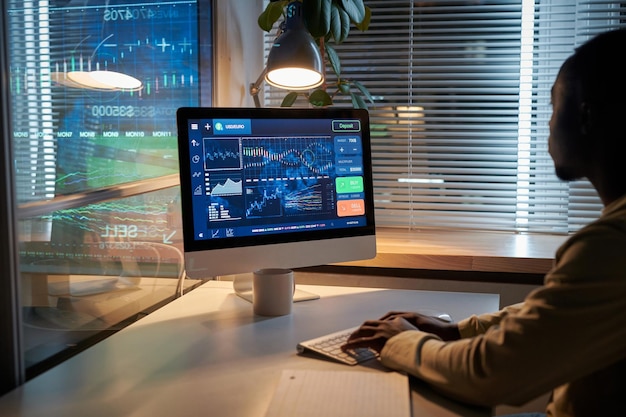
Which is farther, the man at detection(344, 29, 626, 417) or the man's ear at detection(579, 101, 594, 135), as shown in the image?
the man's ear at detection(579, 101, 594, 135)

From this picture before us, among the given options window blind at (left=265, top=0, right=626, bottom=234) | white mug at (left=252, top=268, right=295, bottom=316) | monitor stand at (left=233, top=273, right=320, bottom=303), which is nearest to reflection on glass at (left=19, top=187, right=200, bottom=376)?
monitor stand at (left=233, top=273, right=320, bottom=303)

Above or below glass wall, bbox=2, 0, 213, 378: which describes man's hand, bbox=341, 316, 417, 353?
below

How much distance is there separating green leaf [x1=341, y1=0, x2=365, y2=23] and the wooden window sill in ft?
2.76

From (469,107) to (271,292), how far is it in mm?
1547

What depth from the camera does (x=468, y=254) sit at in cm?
219

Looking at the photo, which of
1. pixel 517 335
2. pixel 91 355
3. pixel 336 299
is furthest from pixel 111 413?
pixel 336 299

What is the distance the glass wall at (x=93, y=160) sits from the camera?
50.6 inches

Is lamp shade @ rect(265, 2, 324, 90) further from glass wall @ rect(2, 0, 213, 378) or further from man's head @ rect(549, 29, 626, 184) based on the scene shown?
man's head @ rect(549, 29, 626, 184)

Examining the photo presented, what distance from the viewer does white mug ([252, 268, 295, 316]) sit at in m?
1.67

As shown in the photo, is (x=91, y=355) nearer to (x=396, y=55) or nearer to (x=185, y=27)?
(x=185, y=27)

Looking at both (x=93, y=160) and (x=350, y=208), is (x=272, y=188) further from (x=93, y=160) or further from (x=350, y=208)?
(x=93, y=160)

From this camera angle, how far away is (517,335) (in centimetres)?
96

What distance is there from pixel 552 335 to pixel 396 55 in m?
2.12

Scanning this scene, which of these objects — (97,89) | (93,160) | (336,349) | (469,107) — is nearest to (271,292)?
(336,349)
